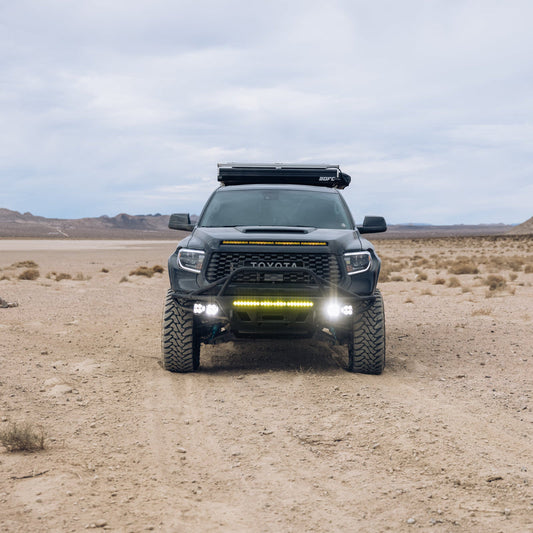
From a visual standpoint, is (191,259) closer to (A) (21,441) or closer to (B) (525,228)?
(A) (21,441)

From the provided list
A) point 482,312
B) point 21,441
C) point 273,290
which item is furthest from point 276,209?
point 482,312

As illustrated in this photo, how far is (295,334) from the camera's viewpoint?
6.82 m

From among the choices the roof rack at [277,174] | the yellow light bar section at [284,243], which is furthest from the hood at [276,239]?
the roof rack at [277,174]

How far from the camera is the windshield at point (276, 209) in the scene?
25.6ft

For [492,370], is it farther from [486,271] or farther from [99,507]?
[486,271]

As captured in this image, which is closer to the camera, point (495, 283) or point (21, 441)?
point (21, 441)

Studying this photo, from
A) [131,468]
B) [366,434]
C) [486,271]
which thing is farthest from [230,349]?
[486,271]

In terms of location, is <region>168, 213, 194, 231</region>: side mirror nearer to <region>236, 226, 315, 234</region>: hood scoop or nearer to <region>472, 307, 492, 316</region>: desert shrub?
<region>236, 226, 315, 234</region>: hood scoop

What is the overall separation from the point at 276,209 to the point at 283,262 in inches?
61.7

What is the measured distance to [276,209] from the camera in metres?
8.00

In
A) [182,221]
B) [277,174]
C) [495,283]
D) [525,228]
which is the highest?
[525,228]

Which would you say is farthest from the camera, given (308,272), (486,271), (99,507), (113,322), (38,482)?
(486,271)

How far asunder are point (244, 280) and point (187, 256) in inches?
30.3

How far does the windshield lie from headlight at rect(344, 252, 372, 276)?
100 centimetres
